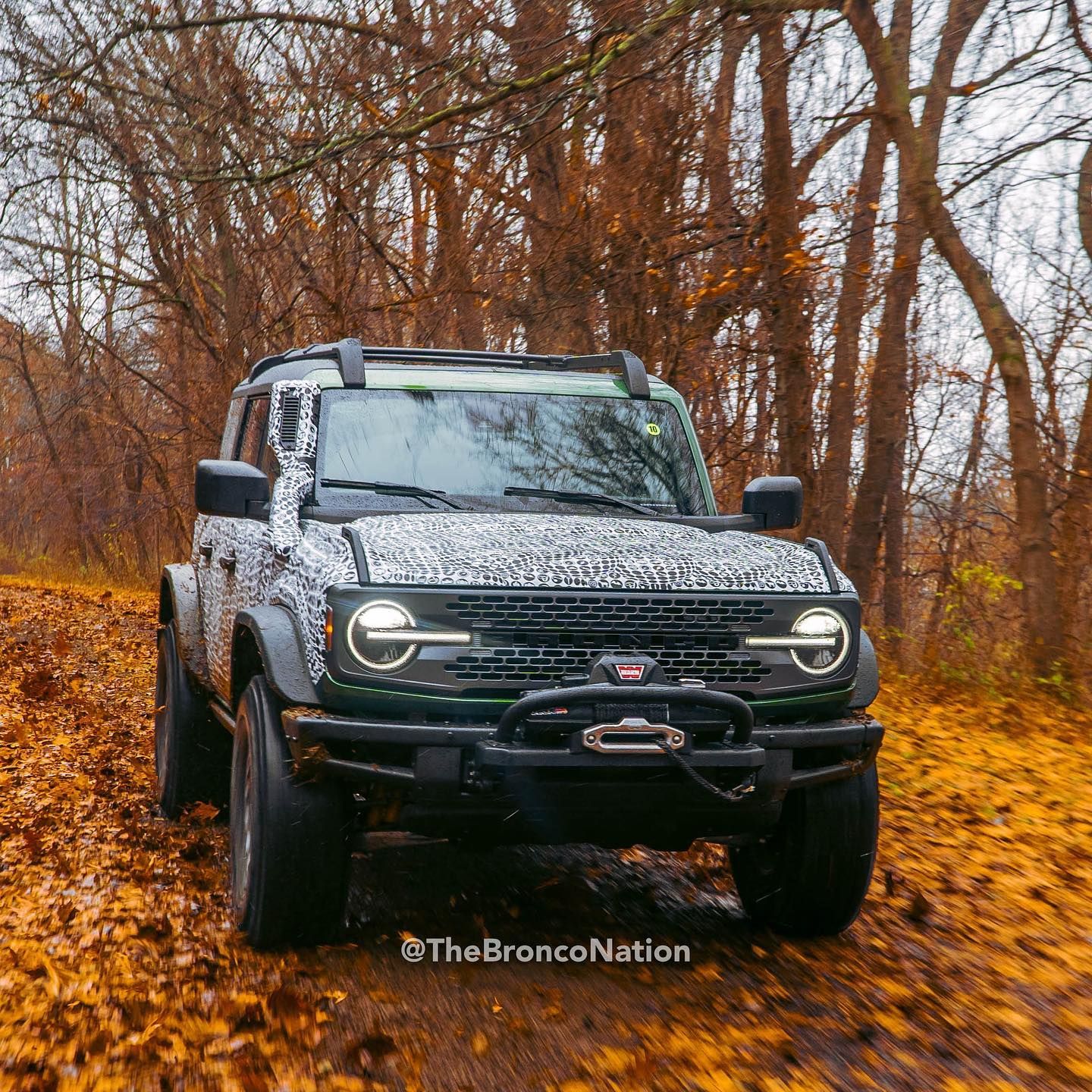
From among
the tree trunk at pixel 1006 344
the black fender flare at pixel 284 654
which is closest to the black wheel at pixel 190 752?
the black fender flare at pixel 284 654

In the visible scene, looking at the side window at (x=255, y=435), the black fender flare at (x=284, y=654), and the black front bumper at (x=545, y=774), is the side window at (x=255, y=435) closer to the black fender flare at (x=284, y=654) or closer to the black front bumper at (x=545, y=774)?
the black fender flare at (x=284, y=654)

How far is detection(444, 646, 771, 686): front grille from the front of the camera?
4152mm

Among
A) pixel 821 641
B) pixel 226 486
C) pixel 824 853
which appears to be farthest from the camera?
pixel 226 486

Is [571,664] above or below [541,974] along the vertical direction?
above

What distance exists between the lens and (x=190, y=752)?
6.42 metres

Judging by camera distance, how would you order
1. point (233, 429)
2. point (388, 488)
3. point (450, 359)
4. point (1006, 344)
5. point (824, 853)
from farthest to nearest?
1. point (1006, 344)
2. point (233, 429)
3. point (450, 359)
4. point (388, 488)
5. point (824, 853)

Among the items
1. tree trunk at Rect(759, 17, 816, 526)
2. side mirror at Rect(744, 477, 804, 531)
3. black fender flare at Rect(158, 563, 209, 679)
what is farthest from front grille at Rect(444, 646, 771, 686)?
tree trunk at Rect(759, 17, 816, 526)

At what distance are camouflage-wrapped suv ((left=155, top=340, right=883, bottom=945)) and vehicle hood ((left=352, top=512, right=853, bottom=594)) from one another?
0.01m

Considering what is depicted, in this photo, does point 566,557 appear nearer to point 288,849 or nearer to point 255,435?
point 288,849

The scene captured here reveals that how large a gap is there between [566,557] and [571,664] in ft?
1.18

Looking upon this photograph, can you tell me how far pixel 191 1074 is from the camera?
352 cm

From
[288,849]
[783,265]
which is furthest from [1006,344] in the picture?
[288,849]

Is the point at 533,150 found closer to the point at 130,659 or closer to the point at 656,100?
the point at 656,100

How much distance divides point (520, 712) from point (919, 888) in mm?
2683
